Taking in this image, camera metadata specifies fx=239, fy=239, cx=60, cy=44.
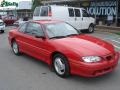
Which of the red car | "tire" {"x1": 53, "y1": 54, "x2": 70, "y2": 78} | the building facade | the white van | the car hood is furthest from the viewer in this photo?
the building facade

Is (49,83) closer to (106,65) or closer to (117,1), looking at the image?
(106,65)

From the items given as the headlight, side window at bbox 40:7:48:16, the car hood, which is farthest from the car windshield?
side window at bbox 40:7:48:16

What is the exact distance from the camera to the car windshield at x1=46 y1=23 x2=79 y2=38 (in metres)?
7.21

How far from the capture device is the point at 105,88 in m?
5.65

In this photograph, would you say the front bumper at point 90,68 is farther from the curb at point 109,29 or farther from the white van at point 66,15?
the curb at point 109,29

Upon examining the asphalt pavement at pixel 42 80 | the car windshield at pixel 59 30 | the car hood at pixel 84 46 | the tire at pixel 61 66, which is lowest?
the asphalt pavement at pixel 42 80

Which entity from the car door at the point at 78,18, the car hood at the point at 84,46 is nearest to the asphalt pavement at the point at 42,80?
the car hood at the point at 84,46

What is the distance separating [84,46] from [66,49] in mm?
486

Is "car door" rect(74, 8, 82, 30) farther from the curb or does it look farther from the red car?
the red car

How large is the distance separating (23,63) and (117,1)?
579 inches

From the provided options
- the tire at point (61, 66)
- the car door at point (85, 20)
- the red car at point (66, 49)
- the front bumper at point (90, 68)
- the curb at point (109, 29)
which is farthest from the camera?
the curb at point (109, 29)

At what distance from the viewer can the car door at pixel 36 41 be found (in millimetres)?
7125

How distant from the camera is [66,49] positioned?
20.3 ft

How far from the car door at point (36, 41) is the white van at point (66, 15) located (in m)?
7.80
